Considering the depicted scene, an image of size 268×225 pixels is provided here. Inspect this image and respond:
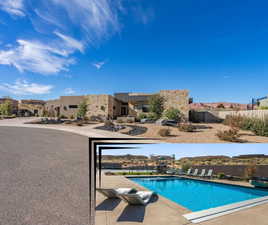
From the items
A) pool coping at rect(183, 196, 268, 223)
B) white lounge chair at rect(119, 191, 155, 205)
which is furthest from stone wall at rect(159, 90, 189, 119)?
white lounge chair at rect(119, 191, 155, 205)

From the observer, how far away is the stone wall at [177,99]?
18.9m

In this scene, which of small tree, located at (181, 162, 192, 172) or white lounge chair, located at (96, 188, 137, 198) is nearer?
white lounge chair, located at (96, 188, 137, 198)

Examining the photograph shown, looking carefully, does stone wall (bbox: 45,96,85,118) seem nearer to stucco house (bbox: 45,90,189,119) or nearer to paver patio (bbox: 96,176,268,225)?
→ stucco house (bbox: 45,90,189,119)

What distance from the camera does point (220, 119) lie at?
18375mm

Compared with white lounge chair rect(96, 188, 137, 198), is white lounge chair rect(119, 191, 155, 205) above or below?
below

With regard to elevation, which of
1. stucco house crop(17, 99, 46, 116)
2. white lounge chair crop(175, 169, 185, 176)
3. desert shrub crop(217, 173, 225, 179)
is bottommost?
desert shrub crop(217, 173, 225, 179)

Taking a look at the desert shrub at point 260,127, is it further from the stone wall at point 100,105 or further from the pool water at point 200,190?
the stone wall at point 100,105

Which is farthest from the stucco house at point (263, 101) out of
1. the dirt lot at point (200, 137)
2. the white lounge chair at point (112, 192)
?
the white lounge chair at point (112, 192)

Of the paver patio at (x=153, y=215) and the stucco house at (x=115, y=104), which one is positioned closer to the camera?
the paver patio at (x=153, y=215)

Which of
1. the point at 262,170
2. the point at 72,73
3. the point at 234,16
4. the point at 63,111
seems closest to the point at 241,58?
the point at 234,16

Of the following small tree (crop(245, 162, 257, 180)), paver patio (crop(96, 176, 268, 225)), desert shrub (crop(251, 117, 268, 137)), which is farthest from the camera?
desert shrub (crop(251, 117, 268, 137))

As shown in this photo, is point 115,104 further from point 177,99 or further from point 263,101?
point 263,101

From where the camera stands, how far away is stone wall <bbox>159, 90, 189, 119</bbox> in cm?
1892

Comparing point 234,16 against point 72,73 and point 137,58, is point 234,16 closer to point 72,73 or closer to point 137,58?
point 137,58
